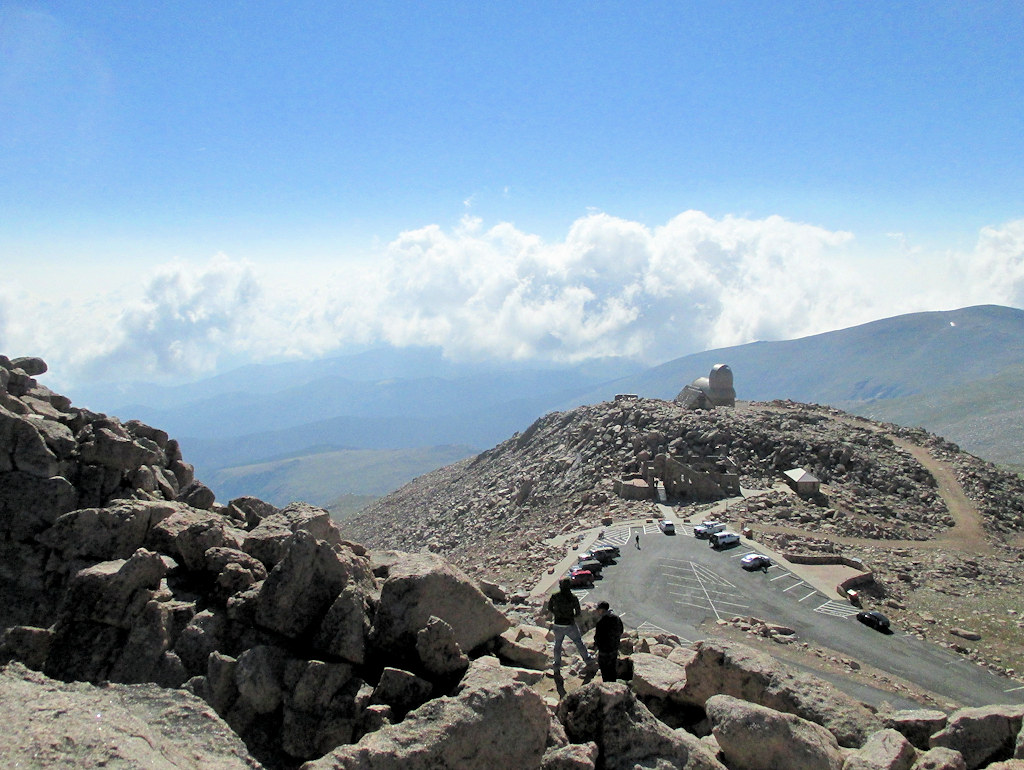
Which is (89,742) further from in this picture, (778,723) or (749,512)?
(749,512)

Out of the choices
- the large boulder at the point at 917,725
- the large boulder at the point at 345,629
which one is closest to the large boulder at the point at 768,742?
the large boulder at the point at 917,725

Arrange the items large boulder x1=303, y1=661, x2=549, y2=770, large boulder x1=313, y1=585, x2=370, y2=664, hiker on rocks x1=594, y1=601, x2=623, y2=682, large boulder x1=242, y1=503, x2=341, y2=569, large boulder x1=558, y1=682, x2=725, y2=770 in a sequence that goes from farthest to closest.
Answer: large boulder x1=242, y1=503, x2=341, y2=569 → hiker on rocks x1=594, y1=601, x2=623, y2=682 → large boulder x1=313, y1=585, x2=370, y2=664 → large boulder x1=558, y1=682, x2=725, y2=770 → large boulder x1=303, y1=661, x2=549, y2=770

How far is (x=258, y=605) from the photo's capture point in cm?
1254

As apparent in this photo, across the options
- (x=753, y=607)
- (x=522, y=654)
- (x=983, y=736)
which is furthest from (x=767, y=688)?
(x=753, y=607)

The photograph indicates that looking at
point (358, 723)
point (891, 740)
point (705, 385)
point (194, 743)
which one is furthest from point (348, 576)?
point (705, 385)

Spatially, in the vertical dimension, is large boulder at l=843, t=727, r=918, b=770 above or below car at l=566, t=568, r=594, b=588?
above

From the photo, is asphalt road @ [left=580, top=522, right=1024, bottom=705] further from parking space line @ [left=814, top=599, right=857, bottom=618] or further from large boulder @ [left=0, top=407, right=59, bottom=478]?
large boulder @ [left=0, top=407, right=59, bottom=478]

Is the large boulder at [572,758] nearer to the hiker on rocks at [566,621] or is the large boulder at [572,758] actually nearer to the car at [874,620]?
the hiker on rocks at [566,621]

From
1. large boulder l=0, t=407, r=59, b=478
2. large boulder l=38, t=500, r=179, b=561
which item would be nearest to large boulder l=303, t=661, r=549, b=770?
large boulder l=38, t=500, r=179, b=561

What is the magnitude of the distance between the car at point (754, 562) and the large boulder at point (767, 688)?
2784 centimetres

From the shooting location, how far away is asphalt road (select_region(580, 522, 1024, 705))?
27250mm

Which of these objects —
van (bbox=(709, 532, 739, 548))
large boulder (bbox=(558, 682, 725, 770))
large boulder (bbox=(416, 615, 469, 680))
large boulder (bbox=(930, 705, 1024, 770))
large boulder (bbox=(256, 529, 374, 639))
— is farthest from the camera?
van (bbox=(709, 532, 739, 548))

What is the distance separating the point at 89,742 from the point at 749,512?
48.6 m

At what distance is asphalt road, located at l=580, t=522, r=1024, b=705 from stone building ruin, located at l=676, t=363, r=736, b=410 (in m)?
37.3
